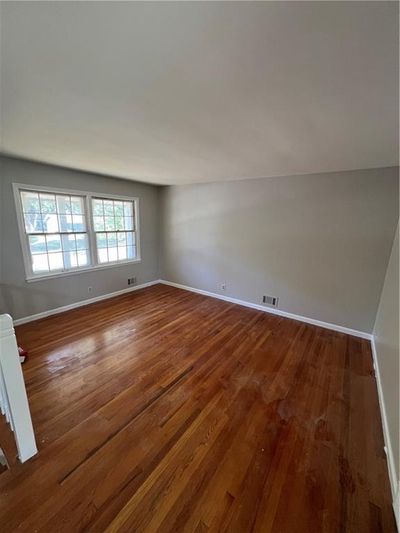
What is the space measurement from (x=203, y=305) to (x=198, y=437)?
265 centimetres

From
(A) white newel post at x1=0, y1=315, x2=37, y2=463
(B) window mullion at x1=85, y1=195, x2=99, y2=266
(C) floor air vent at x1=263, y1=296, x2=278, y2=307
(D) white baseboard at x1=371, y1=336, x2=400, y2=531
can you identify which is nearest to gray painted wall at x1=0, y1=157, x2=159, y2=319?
(B) window mullion at x1=85, y1=195, x2=99, y2=266

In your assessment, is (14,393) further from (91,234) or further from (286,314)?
(286,314)

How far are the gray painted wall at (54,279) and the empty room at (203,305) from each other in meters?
0.03

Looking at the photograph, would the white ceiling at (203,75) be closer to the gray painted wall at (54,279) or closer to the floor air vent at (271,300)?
the gray painted wall at (54,279)

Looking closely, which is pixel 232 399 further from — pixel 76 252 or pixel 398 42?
pixel 76 252

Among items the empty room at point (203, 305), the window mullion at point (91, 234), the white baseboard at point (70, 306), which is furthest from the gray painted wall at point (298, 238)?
the window mullion at point (91, 234)

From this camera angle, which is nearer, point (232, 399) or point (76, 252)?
point (232, 399)

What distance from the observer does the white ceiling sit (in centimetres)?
82

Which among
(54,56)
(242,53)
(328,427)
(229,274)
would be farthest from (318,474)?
(229,274)

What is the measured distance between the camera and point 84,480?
1.34 m

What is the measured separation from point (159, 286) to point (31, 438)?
13.0 ft

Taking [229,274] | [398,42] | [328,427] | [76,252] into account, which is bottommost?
[328,427]

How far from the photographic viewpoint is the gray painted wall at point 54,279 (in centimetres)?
297

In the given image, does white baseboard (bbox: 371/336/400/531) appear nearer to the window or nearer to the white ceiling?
the white ceiling
